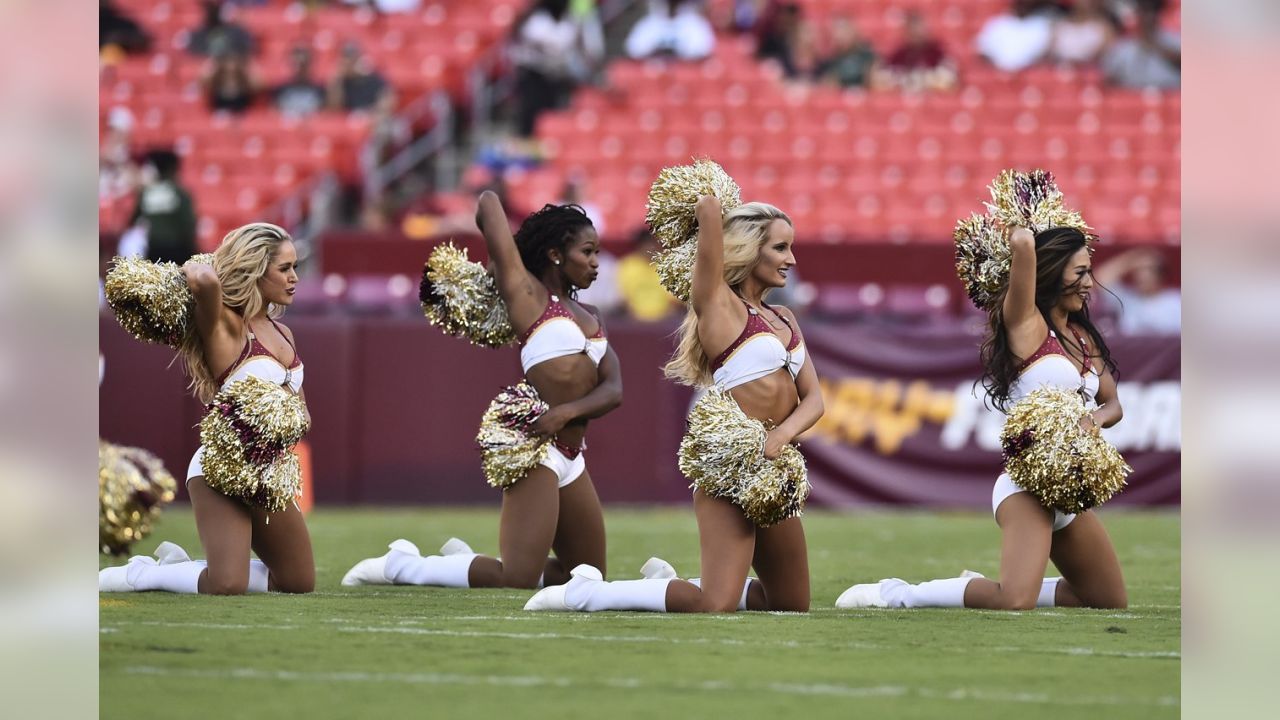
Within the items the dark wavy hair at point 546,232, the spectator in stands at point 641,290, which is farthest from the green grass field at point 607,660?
the spectator in stands at point 641,290

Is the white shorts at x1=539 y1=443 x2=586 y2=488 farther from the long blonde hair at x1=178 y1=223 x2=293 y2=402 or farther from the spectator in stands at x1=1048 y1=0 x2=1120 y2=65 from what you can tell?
the spectator in stands at x1=1048 y1=0 x2=1120 y2=65

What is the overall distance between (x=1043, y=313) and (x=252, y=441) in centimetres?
302

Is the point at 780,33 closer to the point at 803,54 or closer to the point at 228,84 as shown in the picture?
the point at 803,54

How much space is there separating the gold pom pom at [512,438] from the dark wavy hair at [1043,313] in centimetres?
176

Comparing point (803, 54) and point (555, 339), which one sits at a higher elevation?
point (803, 54)

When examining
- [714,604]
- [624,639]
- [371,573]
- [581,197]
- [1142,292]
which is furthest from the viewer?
[581,197]

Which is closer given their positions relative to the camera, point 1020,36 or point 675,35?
point 1020,36

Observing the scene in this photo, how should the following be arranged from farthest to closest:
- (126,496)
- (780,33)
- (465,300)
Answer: (780,33), (126,496), (465,300)

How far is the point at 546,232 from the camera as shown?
23.6 feet

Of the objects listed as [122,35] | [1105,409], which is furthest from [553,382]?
[122,35]

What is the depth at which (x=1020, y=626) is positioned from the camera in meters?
6.08

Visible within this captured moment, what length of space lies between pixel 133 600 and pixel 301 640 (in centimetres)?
141
